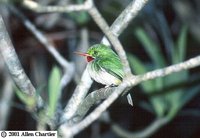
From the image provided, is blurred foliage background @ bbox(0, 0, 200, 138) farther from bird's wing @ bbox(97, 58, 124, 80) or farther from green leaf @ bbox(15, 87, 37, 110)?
green leaf @ bbox(15, 87, 37, 110)

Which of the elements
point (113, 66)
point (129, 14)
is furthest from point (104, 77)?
point (129, 14)

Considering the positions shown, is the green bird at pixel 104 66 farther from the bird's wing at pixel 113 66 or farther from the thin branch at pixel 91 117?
the thin branch at pixel 91 117

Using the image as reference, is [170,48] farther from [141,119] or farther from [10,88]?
[10,88]

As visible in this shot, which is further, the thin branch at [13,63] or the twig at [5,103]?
the twig at [5,103]

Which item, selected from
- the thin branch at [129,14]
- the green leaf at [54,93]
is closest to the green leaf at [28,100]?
the green leaf at [54,93]

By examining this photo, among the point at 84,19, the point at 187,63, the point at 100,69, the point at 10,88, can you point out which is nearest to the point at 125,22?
the point at 100,69

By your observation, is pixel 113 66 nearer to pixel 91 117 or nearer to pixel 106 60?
pixel 106 60
